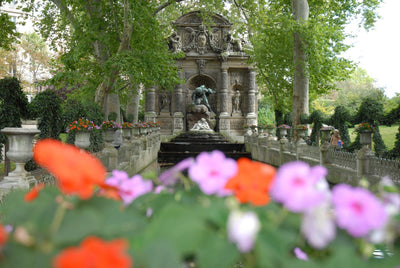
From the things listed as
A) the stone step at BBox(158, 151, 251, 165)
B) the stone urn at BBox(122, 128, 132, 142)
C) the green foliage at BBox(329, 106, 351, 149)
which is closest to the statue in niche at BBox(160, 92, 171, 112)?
the stone step at BBox(158, 151, 251, 165)

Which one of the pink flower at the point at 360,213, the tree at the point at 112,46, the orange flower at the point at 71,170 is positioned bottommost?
the pink flower at the point at 360,213

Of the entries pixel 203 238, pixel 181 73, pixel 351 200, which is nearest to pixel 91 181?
pixel 203 238

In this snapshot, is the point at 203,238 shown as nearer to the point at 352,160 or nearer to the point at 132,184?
the point at 132,184

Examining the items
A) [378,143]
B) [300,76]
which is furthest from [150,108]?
[378,143]

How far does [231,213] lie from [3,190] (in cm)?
626

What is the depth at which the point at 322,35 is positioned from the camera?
17859 millimetres

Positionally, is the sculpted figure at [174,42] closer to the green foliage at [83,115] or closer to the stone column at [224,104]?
the stone column at [224,104]

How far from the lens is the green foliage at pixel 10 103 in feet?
34.9

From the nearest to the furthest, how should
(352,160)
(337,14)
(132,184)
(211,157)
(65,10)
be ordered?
(211,157)
(132,184)
(352,160)
(65,10)
(337,14)

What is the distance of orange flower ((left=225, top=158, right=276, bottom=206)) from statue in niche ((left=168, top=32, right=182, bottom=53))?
94.3 ft

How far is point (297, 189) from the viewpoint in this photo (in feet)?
2.88

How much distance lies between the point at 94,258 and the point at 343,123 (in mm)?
14307

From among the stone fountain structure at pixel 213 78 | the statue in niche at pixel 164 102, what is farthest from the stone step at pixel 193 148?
the statue in niche at pixel 164 102

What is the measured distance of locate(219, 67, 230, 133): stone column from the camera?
29297 mm
